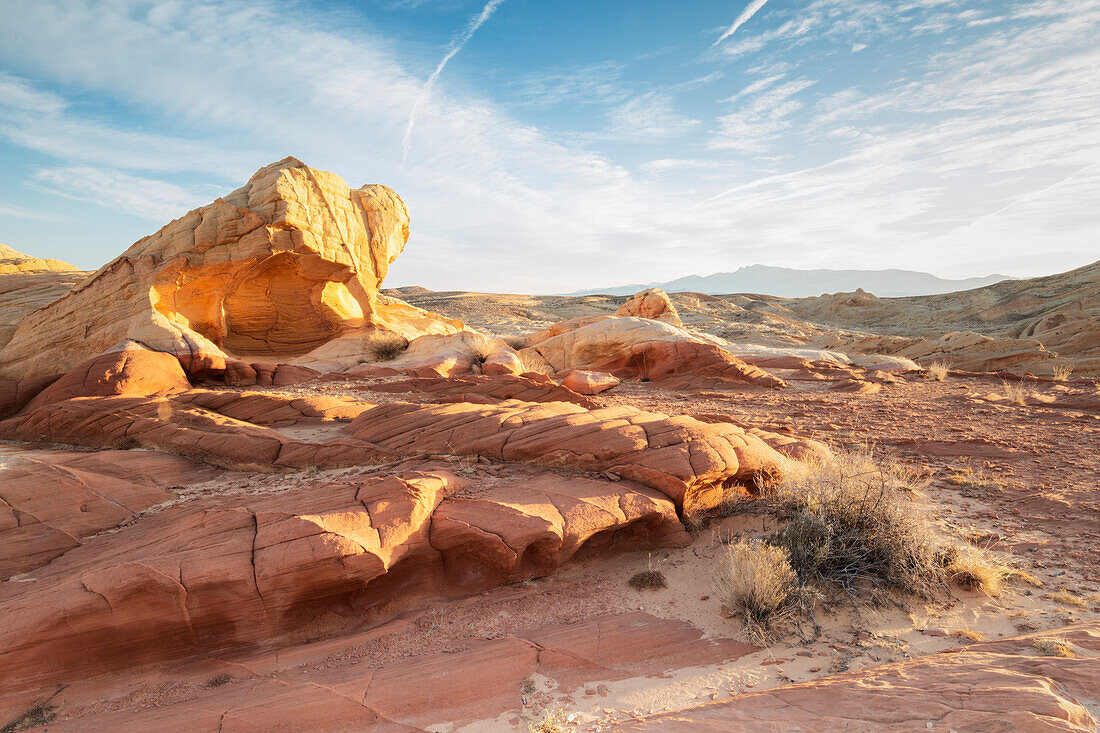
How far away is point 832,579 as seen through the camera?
5430 mm

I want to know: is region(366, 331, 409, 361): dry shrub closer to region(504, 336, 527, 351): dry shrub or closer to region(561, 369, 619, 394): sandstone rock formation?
region(504, 336, 527, 351): dry shrub

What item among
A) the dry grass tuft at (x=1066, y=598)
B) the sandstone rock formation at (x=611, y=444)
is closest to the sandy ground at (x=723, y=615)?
the dry grass tuft at (x=1066, y=598)

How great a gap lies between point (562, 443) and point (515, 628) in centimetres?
274

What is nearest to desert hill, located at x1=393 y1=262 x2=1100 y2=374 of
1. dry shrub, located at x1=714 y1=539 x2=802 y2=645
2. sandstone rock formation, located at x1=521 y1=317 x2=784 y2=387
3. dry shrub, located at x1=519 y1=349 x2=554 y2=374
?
sandstone rock formation, located at x1=521 y1=317 x2=784 y2=387

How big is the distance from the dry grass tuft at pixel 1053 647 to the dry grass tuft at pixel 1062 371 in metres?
18.0

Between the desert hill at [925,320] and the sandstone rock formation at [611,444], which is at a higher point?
the desert hill at [925,320]

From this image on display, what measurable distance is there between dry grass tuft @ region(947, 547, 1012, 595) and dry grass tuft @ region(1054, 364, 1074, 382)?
16030 millimetres

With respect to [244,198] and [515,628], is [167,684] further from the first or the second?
[244,198]

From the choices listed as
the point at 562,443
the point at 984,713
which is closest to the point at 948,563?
the point at 984,713

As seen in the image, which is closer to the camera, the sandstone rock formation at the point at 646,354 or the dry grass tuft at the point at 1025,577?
the dry grass tuft at the point at 1025,577

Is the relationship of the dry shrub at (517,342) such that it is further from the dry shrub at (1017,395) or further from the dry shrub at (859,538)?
the dry shrub at (859,538)

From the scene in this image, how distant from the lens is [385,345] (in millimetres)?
20328

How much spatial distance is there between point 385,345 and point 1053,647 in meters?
19.9

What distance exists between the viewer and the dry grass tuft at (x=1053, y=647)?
11.5 feet
